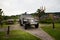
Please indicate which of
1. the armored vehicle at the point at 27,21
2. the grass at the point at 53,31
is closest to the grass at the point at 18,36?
the armored vehicle at the point at 27,21

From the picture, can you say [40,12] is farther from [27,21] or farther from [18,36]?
[18,36]

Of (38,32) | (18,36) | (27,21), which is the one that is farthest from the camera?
(27,21)

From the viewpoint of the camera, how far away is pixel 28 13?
360cm

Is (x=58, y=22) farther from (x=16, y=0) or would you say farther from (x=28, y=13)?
(x=16, y=0)

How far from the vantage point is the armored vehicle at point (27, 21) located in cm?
355

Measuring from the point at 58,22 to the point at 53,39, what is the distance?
58cm

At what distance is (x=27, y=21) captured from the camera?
12.0ft

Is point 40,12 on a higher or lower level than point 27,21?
higher

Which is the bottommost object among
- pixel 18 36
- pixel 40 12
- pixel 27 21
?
pixel 18 36

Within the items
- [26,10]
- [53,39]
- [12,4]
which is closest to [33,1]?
[26,10]

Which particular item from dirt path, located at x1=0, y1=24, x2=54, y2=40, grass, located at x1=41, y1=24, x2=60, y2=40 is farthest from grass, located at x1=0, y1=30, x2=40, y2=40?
grass, located at x1=41, y1=24, x2=60, y2=40

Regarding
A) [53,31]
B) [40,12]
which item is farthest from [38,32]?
[40,12]

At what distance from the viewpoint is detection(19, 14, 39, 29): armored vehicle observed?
355 cm

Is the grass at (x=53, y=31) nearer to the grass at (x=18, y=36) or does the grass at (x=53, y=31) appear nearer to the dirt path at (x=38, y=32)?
the dirt path at (x=38, y=32)
